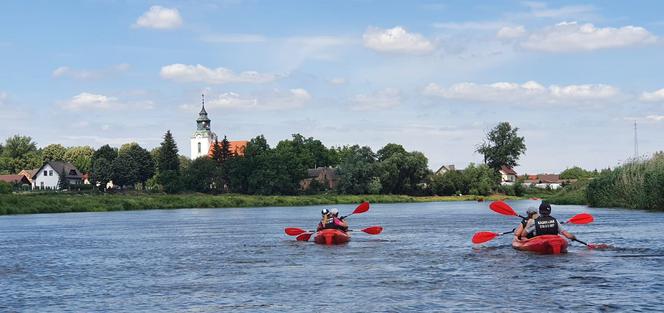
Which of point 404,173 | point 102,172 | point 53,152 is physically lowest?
point 404,173

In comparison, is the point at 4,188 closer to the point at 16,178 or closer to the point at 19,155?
the point at 16,178

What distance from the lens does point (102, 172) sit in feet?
399

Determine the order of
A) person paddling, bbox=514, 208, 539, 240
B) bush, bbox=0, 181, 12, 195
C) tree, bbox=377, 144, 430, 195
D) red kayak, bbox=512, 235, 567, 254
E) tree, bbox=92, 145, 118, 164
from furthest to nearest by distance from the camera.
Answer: tree, bbox=92, 145, 118, 164
tree, bbox=377, 144, 430, 195
bush, bbox=0, 181, 12, 195
person paddling, bbox=514, 208, 539, 240
red kayak, bbox=512, 235, 567, 254

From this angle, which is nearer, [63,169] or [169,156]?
[169,156]

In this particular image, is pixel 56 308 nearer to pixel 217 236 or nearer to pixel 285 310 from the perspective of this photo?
pixel 285 310

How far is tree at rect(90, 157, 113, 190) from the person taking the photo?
397 feet

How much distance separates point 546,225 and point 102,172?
4106 inches

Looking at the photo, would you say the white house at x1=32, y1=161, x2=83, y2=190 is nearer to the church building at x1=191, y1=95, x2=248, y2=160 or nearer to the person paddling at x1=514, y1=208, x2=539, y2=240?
the church building at x1=191, y1=95, x2=248, y2=160

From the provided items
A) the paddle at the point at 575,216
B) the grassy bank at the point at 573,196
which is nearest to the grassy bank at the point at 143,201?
the grassy bank at the point at 573,196

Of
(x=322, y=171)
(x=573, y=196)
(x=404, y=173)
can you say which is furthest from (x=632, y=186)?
(x=322, y=171)

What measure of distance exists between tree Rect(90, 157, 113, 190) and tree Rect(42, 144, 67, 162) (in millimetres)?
43127

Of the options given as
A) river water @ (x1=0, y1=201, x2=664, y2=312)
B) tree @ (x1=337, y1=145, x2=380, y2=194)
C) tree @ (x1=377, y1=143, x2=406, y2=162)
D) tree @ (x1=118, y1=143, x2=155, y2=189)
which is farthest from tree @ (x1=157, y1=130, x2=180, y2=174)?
river water @ (x1=0, y1=201, x2=664, y2=312)

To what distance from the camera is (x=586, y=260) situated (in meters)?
24.5

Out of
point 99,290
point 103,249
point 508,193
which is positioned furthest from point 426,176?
point 99,290
